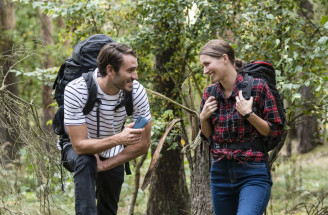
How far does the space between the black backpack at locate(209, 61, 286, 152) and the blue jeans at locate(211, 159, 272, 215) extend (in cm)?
15

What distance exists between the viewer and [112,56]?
352 cm

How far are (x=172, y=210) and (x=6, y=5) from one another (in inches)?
372

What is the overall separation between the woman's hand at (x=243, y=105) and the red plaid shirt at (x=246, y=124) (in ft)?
0.33

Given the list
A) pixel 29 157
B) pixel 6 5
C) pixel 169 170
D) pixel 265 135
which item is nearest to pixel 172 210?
pixel 169 170

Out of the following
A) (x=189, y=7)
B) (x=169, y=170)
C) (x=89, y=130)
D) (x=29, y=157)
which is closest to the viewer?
(x=89, y=130)

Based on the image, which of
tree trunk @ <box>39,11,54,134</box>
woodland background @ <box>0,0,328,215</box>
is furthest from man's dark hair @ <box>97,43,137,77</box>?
tree trunk @ <box>39,11,54,134</box>

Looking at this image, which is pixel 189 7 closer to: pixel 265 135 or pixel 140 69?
pixel 140 69

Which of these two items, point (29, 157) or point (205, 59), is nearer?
point (205, 59)

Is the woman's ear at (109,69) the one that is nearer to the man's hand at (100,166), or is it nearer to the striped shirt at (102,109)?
the striped shirt at (102,109)

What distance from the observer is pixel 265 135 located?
126 inches

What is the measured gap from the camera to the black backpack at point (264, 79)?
3244mm

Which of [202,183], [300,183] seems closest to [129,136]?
[202,183]

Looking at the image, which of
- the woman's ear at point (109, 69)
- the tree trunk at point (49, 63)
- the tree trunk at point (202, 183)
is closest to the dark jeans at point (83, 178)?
the woman's ear at point (109, 69)

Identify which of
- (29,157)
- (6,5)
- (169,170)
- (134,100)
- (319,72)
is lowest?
(169,170)
